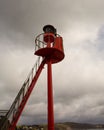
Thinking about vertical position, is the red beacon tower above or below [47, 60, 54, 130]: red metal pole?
above

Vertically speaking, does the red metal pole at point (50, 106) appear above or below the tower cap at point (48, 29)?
below

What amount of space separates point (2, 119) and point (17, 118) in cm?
143

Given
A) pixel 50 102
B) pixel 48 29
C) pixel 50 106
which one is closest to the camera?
pixel 50 106

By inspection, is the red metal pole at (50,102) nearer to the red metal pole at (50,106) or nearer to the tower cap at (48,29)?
the red metal pole at (50,106)

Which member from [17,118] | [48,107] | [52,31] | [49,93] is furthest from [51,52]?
[17,118]

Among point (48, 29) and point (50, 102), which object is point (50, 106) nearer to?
point (50, 102)

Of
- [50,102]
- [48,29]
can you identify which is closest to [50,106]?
[50,102]

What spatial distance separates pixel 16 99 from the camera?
2028cm

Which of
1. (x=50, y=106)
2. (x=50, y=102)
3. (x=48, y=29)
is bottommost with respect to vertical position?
(x=50, y=106)

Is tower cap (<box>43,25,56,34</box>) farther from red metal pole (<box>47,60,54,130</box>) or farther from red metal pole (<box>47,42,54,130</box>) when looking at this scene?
red metal pole (<box>47,60,54,130</box>)

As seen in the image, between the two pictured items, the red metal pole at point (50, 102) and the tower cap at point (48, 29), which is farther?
the tower cap at point (48, 29)

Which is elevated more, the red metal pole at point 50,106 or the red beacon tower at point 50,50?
the red beacon tower at point 50,50

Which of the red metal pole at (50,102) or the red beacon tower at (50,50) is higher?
the red beacon tower at (50,50)

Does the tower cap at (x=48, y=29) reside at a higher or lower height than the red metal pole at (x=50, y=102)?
higher
